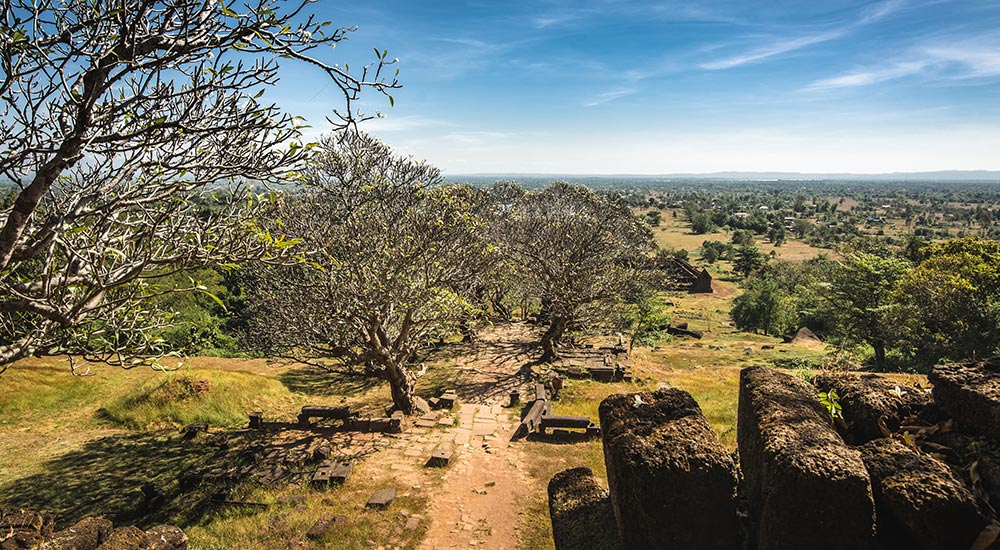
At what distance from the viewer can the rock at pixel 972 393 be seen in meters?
4.56

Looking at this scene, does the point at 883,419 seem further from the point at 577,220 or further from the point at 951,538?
the point at 577,220

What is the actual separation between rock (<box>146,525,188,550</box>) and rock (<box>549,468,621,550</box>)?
18.6 feet

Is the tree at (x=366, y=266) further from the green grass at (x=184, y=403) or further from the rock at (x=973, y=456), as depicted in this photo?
the rock at (x=973, y=456)

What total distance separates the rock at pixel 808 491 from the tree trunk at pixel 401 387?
1204 centimetres

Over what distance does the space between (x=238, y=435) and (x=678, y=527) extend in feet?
47.1

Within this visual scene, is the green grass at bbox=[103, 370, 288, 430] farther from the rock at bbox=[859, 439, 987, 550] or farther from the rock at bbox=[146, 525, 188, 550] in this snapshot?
the rock at bbox=[859, 439, 987, 550]

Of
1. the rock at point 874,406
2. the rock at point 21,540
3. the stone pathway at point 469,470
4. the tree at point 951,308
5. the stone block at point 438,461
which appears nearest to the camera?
the rock at point 874,406

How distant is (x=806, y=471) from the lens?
403cm

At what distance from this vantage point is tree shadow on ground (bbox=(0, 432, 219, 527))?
10367 mm

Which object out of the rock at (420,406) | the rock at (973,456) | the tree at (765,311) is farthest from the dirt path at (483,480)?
the tree at (765,311)

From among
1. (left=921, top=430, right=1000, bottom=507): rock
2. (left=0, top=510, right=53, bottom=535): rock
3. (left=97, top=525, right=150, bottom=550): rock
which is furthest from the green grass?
(left=921, top=430, right=1000, bottom=507): rock

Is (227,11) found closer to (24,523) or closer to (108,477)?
(24,523)

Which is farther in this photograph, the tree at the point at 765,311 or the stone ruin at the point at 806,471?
the tree at the point at 765,311

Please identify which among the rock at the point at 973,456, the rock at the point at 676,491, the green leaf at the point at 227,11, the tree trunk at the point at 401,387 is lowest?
the tree trunk at the point at 401,387
